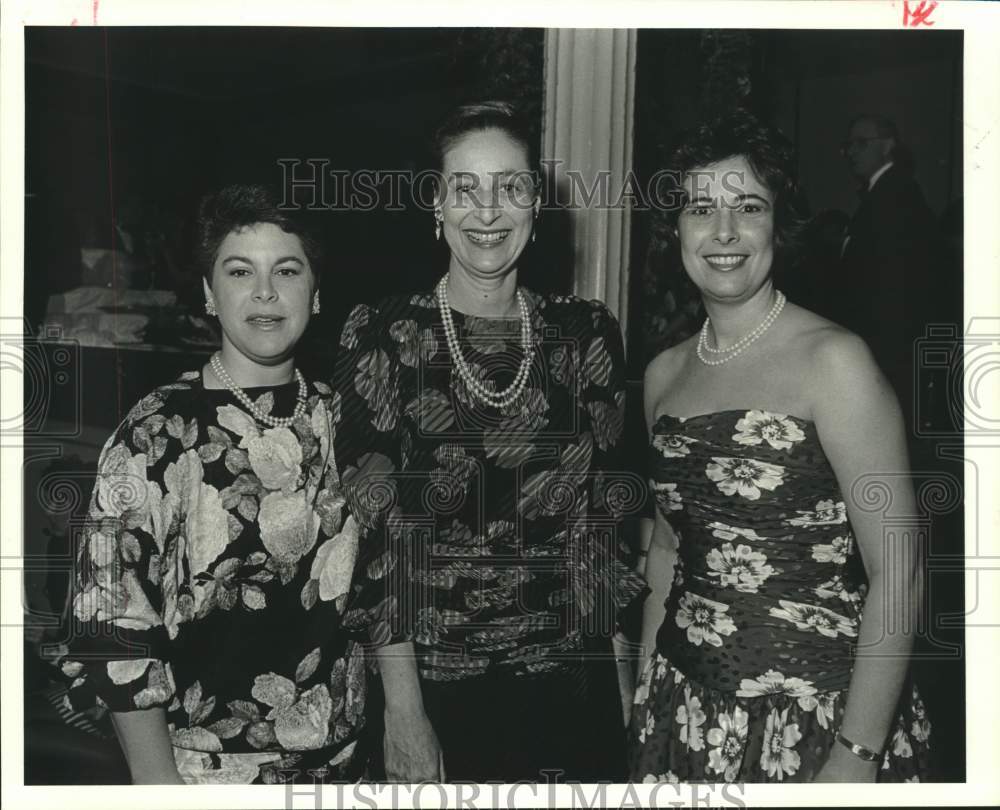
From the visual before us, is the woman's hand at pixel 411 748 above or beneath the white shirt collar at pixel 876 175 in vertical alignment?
beneath

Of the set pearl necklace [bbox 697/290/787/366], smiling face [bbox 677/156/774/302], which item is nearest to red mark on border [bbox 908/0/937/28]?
smiling face [bbox 677/156/774/302]

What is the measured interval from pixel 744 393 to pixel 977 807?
0.88 metres

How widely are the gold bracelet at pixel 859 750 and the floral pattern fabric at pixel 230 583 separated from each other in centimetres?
75

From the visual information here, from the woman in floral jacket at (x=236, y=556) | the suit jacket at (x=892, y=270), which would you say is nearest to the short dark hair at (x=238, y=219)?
the woman in floral jacket at (x=236, y=556)

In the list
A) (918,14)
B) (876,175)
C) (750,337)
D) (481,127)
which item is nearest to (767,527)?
(750,337)

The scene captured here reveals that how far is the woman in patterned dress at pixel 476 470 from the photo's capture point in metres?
1.56

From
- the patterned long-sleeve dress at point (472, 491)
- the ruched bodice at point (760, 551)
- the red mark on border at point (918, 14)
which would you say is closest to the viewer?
the ruched bodice at point (760, 551)

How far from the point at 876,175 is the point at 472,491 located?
0.88 meters

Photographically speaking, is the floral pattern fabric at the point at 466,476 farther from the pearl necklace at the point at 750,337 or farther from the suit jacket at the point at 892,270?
the suit jacket at the point at 892,270

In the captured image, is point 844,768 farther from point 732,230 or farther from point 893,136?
point 893,136

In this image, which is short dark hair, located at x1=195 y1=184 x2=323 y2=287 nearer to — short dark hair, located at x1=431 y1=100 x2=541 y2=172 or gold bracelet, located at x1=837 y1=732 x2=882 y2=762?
short dark hair, located at x1=431 y1=100 x2=541 y2=172

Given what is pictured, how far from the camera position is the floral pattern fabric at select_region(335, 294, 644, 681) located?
1.56 m

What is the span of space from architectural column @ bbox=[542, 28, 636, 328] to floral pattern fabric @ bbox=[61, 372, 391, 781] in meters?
0.52

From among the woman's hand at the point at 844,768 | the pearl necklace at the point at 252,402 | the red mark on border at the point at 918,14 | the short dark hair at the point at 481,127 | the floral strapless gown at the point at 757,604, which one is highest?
the red mark on border at the point at 918,14
